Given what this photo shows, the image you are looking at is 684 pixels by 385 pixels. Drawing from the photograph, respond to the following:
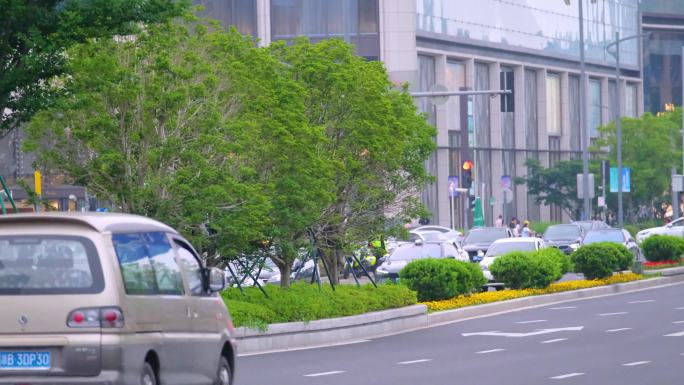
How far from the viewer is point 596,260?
40781 mm

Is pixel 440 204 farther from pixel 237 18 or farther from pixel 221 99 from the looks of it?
pixel 221 99

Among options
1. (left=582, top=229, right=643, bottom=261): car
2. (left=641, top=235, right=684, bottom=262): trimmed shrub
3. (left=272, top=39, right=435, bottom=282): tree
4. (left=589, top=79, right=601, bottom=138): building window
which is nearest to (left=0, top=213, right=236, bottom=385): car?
(left=272, top=39, right=435, bottom=282): tree

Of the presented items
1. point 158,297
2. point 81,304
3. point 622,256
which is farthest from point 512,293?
point 81,304

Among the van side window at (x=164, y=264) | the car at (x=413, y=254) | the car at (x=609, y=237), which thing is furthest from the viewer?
the car at (x=609, y=237)

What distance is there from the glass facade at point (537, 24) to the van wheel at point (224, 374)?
72.0 meters

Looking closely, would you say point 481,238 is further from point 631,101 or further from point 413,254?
point 631,101

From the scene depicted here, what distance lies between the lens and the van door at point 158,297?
11.6m

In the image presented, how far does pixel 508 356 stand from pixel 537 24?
7838 centimetres

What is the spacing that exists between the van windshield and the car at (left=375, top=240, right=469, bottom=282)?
27.3 meters

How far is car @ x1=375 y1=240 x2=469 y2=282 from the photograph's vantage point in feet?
129

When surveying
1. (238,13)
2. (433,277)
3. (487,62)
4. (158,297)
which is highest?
(238,13)

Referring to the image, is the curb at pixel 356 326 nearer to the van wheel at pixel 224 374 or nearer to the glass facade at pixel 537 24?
the van wheel at pixel 224 374

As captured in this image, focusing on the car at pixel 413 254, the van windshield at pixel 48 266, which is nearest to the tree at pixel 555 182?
the car at pixel 413 254

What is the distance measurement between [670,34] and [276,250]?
99.2 m
